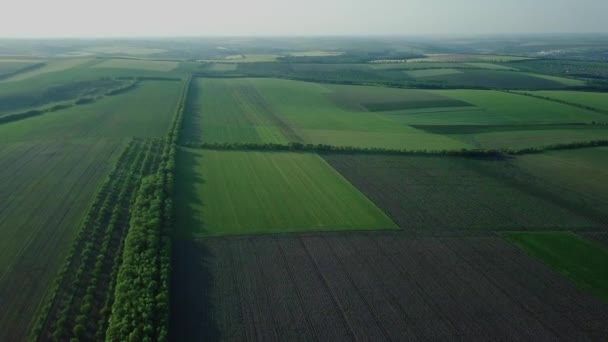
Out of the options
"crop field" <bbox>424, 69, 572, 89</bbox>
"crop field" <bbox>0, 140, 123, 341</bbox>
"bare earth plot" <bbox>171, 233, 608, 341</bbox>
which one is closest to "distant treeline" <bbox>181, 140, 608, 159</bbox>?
"crop field" <bbox>0, 140, 123, 341</bbox>

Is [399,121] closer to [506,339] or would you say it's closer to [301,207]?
[301,207]

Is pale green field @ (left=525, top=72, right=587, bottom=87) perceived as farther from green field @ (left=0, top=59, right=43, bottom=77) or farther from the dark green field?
green field @ (left=0, top=59, right=43, bottom=77)

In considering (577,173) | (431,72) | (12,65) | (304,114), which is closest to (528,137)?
(577,173)

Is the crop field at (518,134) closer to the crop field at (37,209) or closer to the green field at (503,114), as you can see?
the green field at (503,114)

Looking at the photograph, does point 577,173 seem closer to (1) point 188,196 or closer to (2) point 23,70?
(1) point 188,196

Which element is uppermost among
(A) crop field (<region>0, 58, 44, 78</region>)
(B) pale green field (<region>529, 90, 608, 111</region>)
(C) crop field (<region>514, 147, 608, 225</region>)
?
(A) crop field (<region>0, 58, 44, 78</region>)

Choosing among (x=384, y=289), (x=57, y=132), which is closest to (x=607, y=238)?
(x=384, y=289)
